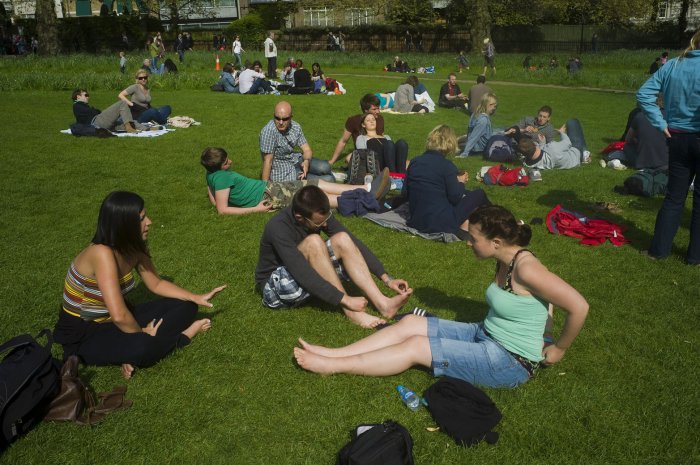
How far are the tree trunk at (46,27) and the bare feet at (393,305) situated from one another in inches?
1270

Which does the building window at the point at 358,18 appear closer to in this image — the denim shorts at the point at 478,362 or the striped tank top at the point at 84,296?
the striped tank top at the point at 84,296

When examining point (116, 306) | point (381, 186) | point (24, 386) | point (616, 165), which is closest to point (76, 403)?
point (24, 386)

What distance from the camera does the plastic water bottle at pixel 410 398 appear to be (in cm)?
388

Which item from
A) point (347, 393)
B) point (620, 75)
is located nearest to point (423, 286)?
point (347, 393)

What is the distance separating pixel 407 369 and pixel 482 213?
4.37ft

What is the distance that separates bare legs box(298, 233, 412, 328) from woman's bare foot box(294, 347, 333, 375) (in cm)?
75

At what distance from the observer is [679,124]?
5.99 m

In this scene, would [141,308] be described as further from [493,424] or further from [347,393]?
[493,424]

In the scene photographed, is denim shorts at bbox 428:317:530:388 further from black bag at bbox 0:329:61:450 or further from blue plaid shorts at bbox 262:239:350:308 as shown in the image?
black bag at bbox 0:329:61:450

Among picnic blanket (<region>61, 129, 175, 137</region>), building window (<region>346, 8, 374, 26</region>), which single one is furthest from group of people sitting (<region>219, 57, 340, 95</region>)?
building window (<region>346, 8, 374, 26</region>)

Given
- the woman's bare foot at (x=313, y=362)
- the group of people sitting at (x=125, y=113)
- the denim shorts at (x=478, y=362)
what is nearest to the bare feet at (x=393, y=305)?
the denim shorts at (x=478, y=362)

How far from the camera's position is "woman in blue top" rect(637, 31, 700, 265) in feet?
19.1

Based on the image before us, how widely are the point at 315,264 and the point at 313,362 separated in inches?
40.2

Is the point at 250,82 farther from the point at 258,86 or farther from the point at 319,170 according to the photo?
the point at 319,170
